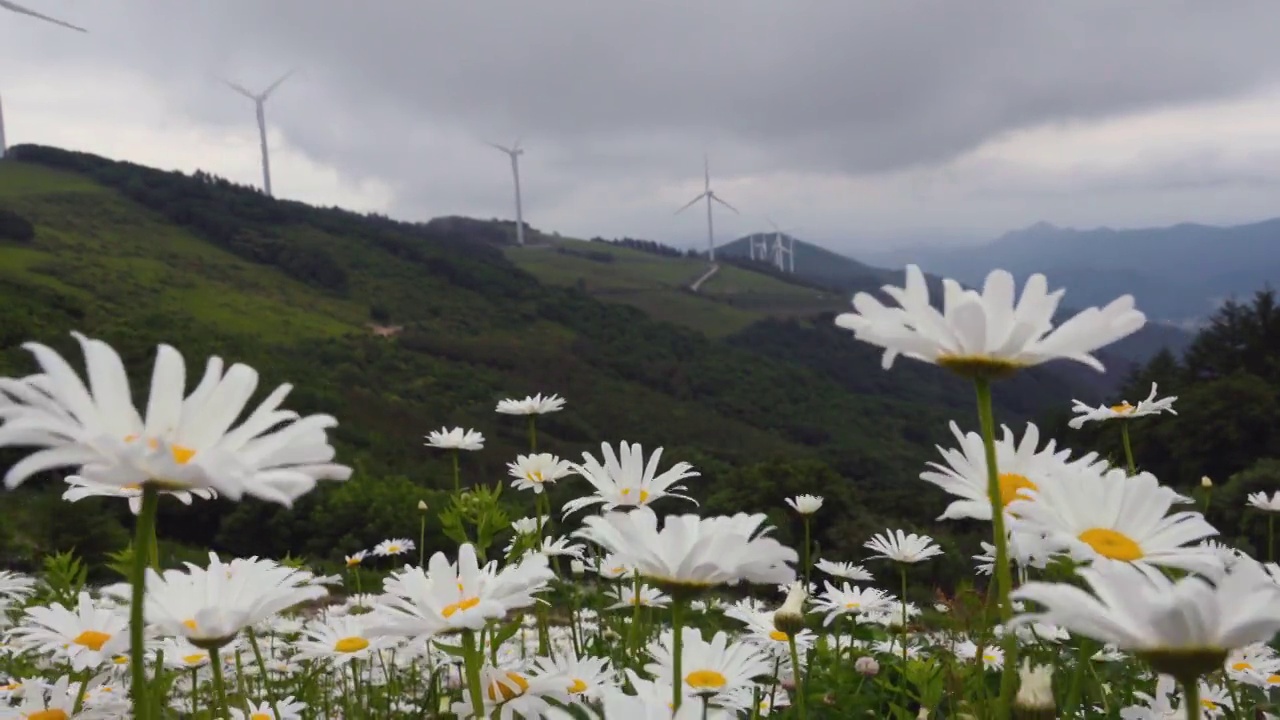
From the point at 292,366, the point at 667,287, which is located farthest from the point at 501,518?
the point at 667,287

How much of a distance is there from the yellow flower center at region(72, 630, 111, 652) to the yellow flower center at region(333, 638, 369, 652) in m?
0.51

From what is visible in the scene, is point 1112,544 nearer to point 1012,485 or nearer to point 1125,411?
point 1012,485

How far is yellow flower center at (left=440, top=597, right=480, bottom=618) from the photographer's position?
1.62m

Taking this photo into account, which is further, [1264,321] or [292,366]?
[292,366]

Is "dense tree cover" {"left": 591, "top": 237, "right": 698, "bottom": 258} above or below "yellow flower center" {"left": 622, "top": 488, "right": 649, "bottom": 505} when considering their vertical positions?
above

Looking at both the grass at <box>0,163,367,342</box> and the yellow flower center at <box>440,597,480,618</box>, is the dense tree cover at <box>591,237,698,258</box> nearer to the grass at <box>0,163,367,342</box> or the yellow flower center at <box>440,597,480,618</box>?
the grass at <box>0,163,367,342</box>

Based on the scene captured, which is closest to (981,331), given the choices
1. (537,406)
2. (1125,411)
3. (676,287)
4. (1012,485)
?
(1012,485)

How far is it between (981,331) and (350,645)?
1755mm

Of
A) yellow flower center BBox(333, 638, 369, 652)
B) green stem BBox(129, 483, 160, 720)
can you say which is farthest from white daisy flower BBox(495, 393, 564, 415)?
green stem BBox(129, 483, 160, 720)

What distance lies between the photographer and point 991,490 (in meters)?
1.22

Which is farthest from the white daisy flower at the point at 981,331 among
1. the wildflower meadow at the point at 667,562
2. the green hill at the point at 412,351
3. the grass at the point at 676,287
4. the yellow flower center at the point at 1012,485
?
the grass at the point at 676,287

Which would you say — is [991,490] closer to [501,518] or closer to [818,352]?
[501,518]

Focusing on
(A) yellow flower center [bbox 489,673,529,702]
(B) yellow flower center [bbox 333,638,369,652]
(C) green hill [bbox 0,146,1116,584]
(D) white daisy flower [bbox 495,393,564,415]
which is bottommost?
(B) yellow flower center [bbox 333,638,369,652]

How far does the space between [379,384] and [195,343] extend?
31.5 feet
